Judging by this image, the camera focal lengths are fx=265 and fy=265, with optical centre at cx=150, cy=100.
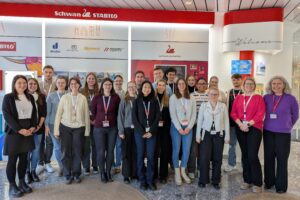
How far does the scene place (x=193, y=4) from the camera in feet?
18.7

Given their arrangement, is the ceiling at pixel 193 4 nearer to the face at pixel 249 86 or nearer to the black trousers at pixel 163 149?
the face at pixel 249 86

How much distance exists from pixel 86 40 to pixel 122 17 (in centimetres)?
99

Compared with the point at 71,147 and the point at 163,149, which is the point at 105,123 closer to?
the point at 71,147

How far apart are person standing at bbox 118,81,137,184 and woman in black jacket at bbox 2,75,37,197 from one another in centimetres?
112

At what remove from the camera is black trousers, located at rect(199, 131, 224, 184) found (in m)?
3.50

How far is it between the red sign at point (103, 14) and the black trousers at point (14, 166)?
376 cm

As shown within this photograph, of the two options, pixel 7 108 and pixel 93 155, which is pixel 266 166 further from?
pixel 7 108

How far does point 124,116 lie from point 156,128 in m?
0.49

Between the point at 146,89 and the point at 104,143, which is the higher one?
the point at 146,89

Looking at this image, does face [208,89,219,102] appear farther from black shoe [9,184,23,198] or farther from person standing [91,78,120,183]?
black shoe [9,184,23,198]

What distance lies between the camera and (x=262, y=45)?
5715mm

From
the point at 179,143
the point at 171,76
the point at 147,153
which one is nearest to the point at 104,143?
the point at 147,153

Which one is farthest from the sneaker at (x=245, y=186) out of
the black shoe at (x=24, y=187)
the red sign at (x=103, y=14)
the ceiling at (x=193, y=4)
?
the red sign at (x=103, y=14)

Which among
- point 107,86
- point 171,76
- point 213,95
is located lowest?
point 213,95
